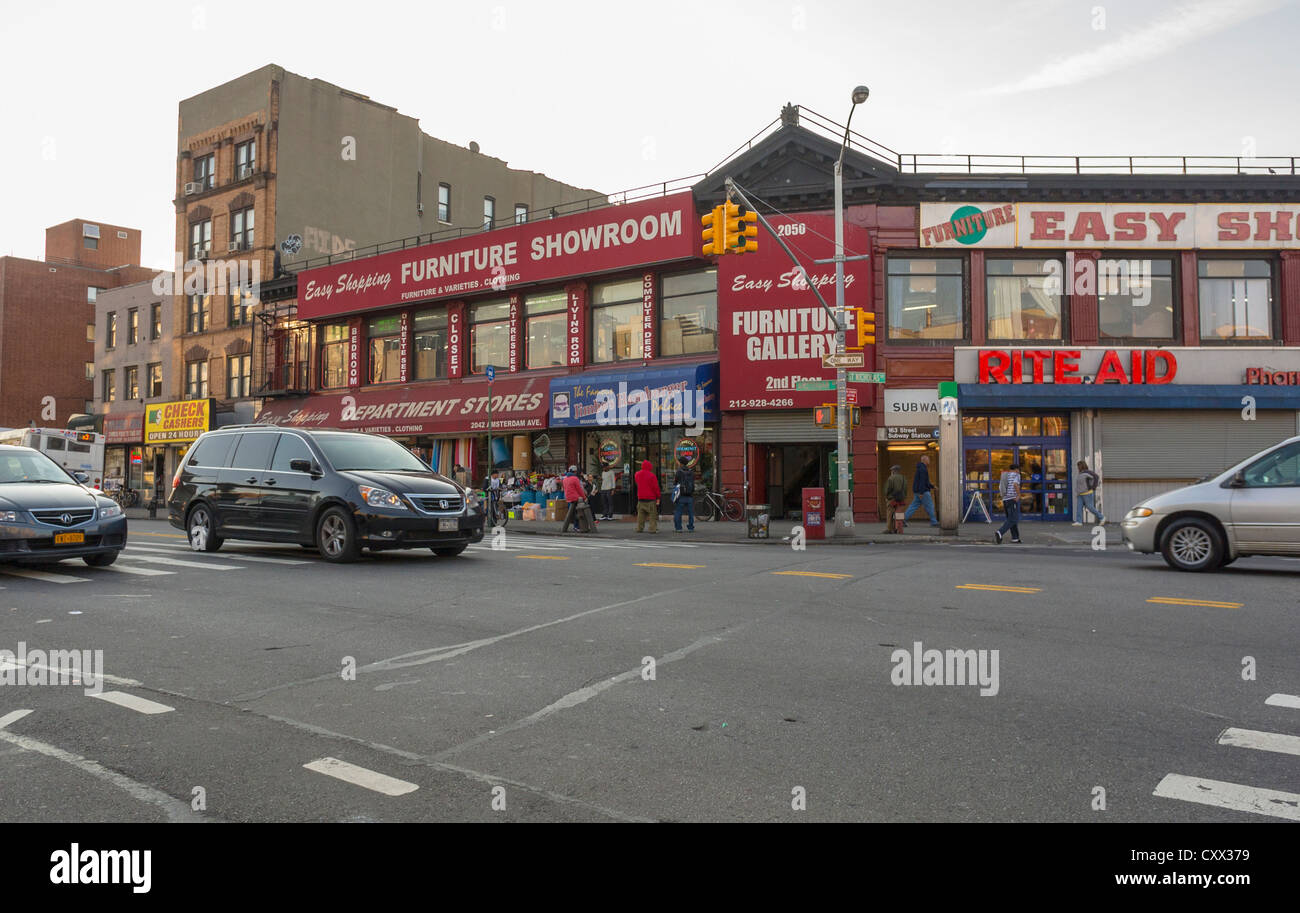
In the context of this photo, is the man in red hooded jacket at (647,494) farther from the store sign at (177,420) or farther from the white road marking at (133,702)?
the store sign at (177,420)

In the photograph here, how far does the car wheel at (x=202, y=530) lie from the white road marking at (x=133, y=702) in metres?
9.00

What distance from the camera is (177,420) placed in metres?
43.1

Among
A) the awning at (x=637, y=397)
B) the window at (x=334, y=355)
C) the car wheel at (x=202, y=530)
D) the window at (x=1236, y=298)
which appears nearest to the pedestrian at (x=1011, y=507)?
the awning at (x=637, y=397)

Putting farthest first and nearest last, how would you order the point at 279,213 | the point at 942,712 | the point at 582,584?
the point at 279,213
the point at 582,584
the point at 942,712

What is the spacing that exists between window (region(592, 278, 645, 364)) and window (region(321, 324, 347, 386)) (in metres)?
13.3

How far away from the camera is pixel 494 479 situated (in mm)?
27250

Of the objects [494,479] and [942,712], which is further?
[494,479]

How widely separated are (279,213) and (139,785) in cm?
4015

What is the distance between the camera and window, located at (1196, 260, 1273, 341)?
2547cm

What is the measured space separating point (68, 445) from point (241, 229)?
493 inches

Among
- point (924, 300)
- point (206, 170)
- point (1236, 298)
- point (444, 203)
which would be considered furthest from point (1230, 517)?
point (206, 170)
